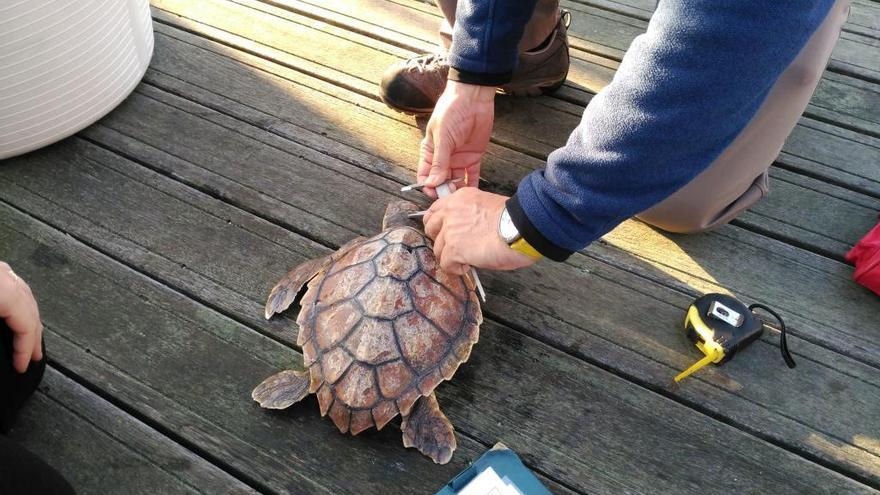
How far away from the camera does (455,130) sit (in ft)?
5.43

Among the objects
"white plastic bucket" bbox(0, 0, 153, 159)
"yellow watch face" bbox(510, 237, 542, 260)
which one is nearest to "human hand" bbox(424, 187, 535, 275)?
"yellow watch face" bbox(510, 237, 542, 260)

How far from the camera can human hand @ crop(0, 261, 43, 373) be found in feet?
3.83

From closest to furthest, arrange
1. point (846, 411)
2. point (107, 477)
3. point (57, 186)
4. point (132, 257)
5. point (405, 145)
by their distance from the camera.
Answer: point (107, 477) < point (846, 411) < point (132, 257) < point (57, 186) < point (405, 145)

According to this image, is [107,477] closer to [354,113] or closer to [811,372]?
[354,113]

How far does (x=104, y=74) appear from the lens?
1.99 m

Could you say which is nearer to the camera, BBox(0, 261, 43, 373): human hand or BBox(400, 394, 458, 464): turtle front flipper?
BBox(0, 261, 43, 373): human hand

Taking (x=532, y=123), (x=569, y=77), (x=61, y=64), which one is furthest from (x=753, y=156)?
(x=61, y=64)

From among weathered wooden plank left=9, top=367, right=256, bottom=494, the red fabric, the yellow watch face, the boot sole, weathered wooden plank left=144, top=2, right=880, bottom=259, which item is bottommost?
weathered wooden plank left=9, top=367, right=256, bottom=494

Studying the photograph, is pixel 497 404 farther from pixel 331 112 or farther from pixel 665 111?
pixel 331 112

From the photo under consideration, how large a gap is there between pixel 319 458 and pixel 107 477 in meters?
0.45

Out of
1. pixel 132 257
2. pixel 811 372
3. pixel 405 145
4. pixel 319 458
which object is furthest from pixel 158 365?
pixel 811 372

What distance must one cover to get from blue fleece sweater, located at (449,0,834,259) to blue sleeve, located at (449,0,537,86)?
20.9 inches

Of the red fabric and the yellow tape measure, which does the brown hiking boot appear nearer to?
the yellow tape measure

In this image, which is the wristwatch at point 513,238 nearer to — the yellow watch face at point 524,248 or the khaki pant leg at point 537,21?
the yellow watch face at point 524,248
